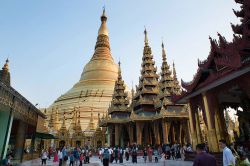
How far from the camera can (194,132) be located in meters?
14.3

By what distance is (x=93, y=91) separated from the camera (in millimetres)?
52156

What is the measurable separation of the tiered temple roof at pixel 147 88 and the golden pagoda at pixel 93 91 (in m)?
16.5

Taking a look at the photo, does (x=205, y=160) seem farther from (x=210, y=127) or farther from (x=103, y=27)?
(x=103, y=27)

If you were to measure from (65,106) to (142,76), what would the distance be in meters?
26.0

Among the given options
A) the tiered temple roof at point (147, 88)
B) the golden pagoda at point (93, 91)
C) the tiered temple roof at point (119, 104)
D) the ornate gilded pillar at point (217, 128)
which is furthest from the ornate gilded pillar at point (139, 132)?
the golden pagoda at point (93, 91)

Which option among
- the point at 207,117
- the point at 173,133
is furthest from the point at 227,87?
the point at 173,133

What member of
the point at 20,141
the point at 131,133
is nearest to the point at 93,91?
the point at 131,133

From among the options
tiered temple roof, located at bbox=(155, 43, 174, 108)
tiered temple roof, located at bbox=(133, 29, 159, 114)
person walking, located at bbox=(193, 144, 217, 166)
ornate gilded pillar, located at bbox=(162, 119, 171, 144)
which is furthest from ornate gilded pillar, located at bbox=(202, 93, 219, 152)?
tiered temple roof, located at bbox=(133, 29, 159, 114)

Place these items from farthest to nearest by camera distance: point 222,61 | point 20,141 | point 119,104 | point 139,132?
point 119,104, point 139,132, point 20,141, point 222,61

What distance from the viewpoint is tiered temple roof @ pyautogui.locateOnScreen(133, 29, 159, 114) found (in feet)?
97.9

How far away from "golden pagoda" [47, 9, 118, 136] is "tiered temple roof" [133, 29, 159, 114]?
16.5 m

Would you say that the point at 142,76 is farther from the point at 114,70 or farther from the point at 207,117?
the point at 114,70

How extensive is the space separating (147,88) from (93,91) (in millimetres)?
23276

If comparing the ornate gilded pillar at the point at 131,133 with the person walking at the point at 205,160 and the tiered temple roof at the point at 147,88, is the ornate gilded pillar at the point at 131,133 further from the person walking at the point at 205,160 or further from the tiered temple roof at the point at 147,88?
the person walking at the point at 205,160
